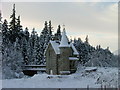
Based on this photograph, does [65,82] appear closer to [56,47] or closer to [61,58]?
[61,58]

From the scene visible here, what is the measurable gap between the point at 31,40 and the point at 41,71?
20.4 metres

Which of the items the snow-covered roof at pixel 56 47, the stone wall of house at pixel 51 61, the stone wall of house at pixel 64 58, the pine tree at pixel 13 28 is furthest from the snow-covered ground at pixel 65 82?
the pine tree at pixel 13 28

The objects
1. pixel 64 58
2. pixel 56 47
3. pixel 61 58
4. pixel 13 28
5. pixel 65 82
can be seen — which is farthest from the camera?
pixel 13 28

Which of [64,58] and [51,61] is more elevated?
[64,58]

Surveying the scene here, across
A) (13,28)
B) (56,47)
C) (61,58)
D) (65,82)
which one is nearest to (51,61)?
(56,47)

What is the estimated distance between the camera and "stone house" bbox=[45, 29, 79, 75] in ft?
176

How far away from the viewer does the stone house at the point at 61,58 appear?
53.5 meters

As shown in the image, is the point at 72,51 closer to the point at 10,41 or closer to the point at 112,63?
the point at 10,41

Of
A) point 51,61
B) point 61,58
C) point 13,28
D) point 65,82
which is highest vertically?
point 13,28

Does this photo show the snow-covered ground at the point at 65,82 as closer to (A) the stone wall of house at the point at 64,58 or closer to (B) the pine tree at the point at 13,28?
(A) the stone wall of house at the point at 64,58

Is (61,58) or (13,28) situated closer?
(61,58)

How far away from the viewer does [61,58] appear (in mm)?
53750

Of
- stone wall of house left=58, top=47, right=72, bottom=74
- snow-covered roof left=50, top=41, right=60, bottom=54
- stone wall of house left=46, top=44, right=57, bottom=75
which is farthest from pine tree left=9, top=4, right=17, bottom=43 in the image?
stone wall of house left=58, top=47, right=72, bottom=74

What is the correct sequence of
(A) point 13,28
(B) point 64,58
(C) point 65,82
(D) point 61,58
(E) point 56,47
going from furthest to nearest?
(A) point 13,28, (E) point 56,47, (D) point 61,58, (B) point 64,58, (C) point 65,82
